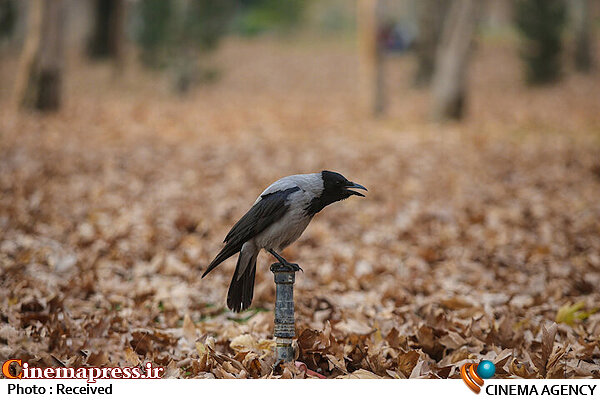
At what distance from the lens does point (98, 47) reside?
75.6 ft

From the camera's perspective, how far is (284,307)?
2.59m

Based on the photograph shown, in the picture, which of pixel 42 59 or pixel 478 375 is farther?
pixel 42 59

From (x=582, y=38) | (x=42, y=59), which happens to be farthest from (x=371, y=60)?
(x=582, y=38)

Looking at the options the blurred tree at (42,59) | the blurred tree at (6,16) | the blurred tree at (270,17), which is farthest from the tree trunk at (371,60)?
the blurred tree at (270,17)

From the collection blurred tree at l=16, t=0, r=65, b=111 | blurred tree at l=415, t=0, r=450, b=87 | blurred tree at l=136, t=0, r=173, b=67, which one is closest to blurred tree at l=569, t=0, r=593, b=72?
blurred tree at l=415, t=0, r=450, b=87

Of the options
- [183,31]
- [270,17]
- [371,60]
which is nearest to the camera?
[371,60]

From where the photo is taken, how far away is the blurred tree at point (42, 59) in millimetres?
11102

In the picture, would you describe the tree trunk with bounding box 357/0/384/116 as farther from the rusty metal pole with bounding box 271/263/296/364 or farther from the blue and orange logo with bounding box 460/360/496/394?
the blue and orange logo with bounding box 460/360/496/394

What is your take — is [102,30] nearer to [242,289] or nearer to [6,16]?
[6,16]

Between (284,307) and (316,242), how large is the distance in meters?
3.41

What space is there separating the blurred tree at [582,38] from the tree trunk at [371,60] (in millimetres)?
11021

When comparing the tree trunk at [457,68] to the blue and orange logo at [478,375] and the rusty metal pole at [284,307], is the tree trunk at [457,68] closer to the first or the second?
the rusty metal pole at [284,307]
